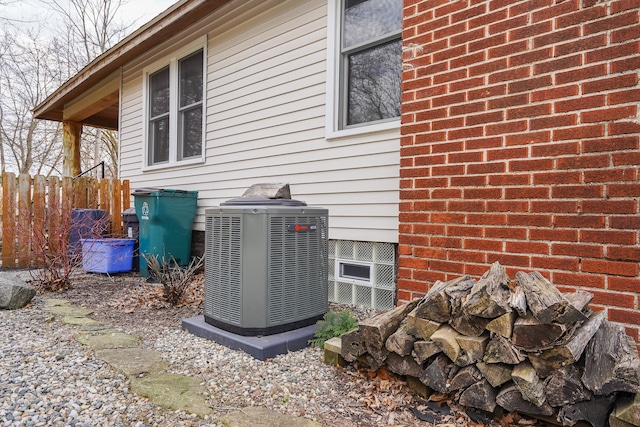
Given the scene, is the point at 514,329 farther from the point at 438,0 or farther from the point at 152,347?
the point at 152,347

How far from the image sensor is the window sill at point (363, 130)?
3.47m

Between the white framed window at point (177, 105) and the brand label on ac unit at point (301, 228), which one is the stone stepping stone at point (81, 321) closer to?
the brand label on ac unit at point (301, 228)

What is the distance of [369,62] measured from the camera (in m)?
3.85

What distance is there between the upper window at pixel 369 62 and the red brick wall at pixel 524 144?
919mm

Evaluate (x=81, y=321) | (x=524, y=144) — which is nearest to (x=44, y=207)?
(x=81, y=321)

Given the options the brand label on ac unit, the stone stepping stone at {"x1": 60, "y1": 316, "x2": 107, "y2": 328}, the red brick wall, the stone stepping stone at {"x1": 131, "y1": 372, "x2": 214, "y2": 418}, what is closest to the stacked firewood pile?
the red brick wall

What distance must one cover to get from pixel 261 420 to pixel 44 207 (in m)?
5.78

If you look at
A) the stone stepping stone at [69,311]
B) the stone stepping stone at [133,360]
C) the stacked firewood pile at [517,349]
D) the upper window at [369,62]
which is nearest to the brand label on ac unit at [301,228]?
the stacked firewood pile at [517,349]

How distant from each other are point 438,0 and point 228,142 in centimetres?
336

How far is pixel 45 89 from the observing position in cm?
1669

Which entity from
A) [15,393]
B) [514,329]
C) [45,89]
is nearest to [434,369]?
[514,329]

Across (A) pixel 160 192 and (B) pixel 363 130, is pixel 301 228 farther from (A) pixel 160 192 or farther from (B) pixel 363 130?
(A) pixel 160 192

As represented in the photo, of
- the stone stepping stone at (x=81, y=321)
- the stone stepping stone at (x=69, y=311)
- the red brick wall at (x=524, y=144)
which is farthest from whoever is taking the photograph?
the stone stepping stone at (x=69, y=311)

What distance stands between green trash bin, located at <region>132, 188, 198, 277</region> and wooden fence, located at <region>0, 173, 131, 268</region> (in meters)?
0.84
